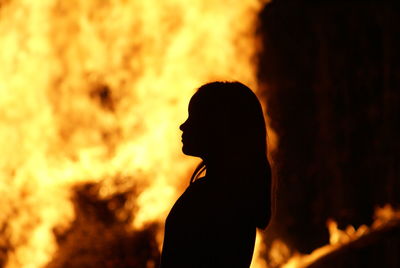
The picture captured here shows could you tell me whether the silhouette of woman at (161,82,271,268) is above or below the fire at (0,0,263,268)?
below

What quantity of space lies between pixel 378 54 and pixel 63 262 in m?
3.41

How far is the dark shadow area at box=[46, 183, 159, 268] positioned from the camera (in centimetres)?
333

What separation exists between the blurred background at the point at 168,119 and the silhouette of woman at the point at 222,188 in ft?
3.08

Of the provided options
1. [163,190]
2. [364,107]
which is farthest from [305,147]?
[163,190]

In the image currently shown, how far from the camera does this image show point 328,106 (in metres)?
4.38

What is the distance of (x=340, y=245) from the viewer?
150 inches

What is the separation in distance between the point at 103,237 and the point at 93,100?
3.37 feet

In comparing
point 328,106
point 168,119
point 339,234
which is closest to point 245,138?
point 168,119

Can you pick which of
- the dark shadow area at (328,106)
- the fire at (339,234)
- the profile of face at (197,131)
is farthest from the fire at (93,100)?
the profile of face at (197,131)

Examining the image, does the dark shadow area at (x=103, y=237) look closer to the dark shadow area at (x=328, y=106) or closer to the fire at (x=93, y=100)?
the fire at (x=93, y=100)

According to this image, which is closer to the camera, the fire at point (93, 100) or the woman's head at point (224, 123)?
the woman's head at point (224, 123)

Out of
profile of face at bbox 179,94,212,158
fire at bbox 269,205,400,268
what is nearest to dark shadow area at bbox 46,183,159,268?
fire at bbox 269,205,400,268

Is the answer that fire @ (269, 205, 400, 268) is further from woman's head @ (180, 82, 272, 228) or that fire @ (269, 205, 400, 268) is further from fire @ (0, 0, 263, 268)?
woman's head @ (180, 82, 272, 228)

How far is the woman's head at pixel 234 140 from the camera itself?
1380 mm
